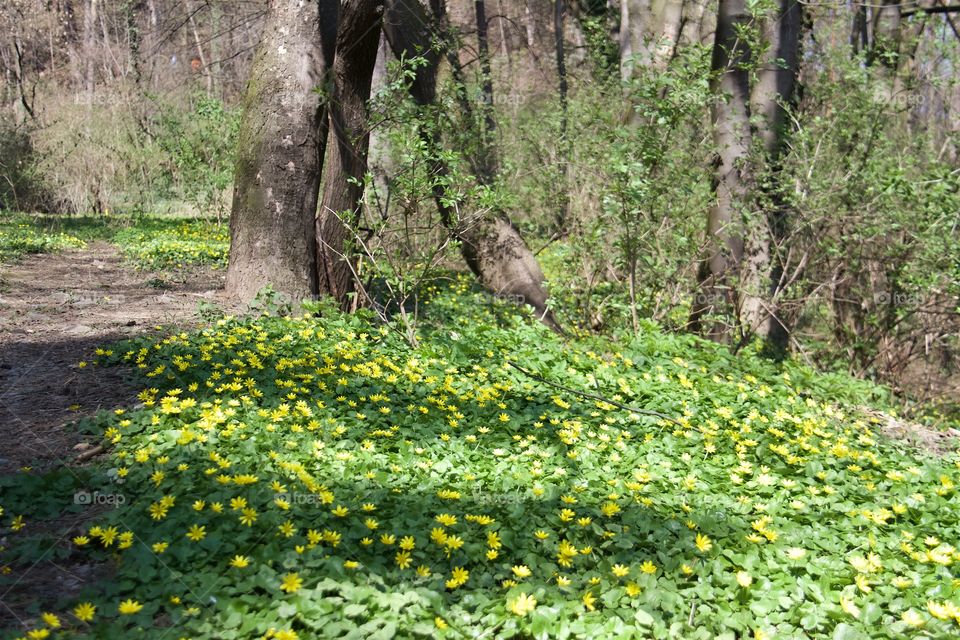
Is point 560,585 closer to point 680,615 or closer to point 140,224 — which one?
point 680,615

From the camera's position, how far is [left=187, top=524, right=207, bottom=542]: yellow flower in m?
2.53

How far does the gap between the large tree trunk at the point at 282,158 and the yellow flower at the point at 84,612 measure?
142 inches

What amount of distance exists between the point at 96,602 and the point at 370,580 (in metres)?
0.86

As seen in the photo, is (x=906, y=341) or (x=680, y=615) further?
(x=906, y=341)

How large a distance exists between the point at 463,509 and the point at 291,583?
2.96ft

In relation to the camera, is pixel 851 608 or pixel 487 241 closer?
pixel 851 608

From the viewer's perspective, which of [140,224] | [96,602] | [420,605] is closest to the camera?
[96,602]

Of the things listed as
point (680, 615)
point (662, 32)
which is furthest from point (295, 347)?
point (662, 32)

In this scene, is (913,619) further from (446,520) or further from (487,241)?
(487,241)

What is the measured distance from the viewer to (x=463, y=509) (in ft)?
10.1

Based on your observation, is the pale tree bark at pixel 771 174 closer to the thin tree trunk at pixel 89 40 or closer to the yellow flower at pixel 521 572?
the yellow flower at pixel 521 572

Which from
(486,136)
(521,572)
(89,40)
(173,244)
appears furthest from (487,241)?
(89,40)

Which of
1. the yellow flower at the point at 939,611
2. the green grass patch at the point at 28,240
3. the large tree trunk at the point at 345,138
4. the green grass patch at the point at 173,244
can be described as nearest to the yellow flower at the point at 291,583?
the yellow flower at the point at 939,611

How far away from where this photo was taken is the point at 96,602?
228 centimetres
